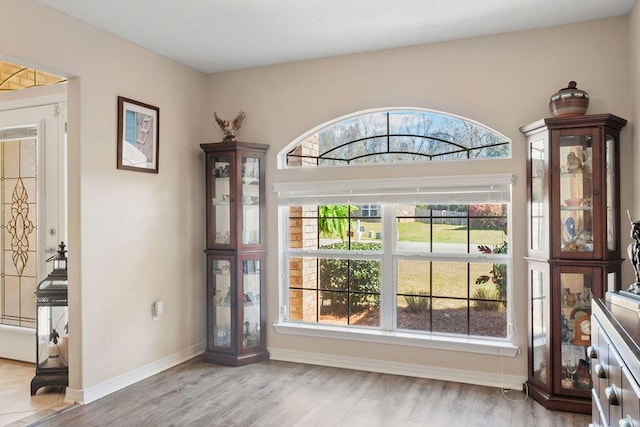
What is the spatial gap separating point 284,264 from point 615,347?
3173mm

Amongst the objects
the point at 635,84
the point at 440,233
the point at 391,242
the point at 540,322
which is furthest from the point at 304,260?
the point at 635,84

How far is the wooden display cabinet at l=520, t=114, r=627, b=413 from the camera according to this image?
312 cm

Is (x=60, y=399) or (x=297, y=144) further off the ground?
(x=297, y=144)

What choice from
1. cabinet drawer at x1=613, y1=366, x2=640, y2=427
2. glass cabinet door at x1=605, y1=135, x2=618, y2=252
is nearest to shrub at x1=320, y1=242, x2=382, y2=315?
glass cabinet door at x1=605, y1=135, x2=618, y2=252

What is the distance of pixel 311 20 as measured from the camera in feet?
11.2

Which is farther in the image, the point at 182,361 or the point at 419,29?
the point at 182,361

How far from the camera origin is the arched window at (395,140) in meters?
3.87

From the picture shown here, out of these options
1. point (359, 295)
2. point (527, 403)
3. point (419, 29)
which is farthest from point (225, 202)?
point (527, 403)

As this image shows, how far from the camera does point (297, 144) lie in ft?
14.6

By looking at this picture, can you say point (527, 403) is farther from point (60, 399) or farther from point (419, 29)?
point (60, 399)

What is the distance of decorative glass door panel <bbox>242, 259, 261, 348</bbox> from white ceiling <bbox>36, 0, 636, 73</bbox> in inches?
77.2

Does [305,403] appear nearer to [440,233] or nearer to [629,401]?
[440,233]

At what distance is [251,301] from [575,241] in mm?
2762

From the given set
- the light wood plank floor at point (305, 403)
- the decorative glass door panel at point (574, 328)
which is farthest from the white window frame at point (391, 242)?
the decorative glass door panel at point (574, 328)
